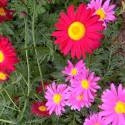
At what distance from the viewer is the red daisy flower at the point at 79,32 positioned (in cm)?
113

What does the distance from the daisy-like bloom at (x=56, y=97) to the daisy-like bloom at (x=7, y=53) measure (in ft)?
0.61

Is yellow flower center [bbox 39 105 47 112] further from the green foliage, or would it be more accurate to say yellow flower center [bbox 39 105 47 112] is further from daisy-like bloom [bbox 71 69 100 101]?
daisy-like bloom [bbox 71 69 100 101]

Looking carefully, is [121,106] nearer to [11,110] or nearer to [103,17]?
[103,17]

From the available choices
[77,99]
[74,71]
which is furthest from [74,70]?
[77,99]

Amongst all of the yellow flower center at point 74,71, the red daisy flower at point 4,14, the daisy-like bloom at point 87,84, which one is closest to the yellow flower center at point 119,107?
the daisy-like bloom at point 87,84

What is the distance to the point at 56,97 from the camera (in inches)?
56.1

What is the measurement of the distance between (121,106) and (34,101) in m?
0.47

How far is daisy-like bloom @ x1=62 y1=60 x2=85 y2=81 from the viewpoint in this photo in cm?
137

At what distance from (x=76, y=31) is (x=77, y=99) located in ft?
0.79

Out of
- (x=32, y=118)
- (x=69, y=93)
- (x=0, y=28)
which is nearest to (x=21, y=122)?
(x=32, y=118)

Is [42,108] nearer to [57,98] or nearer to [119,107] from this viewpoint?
[57,98]

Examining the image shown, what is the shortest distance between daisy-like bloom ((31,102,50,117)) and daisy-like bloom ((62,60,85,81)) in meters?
0.15

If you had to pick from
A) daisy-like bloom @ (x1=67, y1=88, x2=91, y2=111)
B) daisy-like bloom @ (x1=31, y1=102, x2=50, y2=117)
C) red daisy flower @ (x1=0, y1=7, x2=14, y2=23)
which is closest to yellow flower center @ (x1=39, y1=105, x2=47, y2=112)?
daisy-like bloom @ (x1=31, y1=102, x2=50, y2=117)

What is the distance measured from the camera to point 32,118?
61.7 inches
